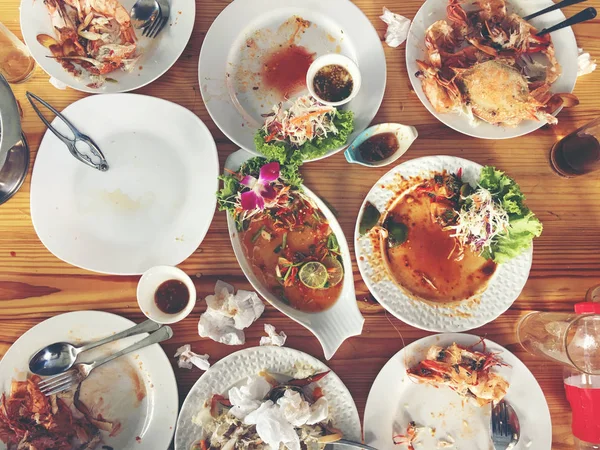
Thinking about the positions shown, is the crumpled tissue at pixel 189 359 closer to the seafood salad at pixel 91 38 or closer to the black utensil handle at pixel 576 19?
the seafood salad at pixel 91 38

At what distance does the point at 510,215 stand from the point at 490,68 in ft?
2.18

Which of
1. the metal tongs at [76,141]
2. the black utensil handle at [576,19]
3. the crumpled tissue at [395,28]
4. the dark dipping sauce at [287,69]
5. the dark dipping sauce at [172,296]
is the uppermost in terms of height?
the black utensil handle at [576,19]

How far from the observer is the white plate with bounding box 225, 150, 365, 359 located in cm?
172

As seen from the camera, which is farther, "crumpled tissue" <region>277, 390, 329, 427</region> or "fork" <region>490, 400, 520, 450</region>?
"fork" <region>490, 400, 520, 450</region>

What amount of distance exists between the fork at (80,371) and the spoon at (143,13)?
1390 mm

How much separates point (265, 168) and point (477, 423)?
59.5 inches

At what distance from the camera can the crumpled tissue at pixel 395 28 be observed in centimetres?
189

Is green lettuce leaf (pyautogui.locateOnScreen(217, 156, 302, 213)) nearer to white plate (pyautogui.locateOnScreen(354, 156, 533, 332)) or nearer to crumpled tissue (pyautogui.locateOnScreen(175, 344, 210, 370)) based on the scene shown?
white plate (pyautogui.locateOnScreen(354, 156, 533, 332))

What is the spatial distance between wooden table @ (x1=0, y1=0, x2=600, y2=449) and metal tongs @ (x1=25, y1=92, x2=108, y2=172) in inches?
4.9

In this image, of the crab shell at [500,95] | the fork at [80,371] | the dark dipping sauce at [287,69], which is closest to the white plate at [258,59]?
the dark dipping sauce at [287,69]

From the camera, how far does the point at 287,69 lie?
196 centimetres

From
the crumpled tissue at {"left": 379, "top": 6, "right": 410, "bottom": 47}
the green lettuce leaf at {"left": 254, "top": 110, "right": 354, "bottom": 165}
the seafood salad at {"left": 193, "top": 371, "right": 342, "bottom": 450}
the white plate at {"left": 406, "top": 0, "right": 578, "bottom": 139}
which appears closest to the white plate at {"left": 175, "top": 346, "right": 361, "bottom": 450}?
the seafood salad at {"left": 193, "top": 371, "right": 342, "bottom": 450}

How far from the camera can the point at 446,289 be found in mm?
1911

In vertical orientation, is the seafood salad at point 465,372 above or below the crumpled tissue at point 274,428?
above
